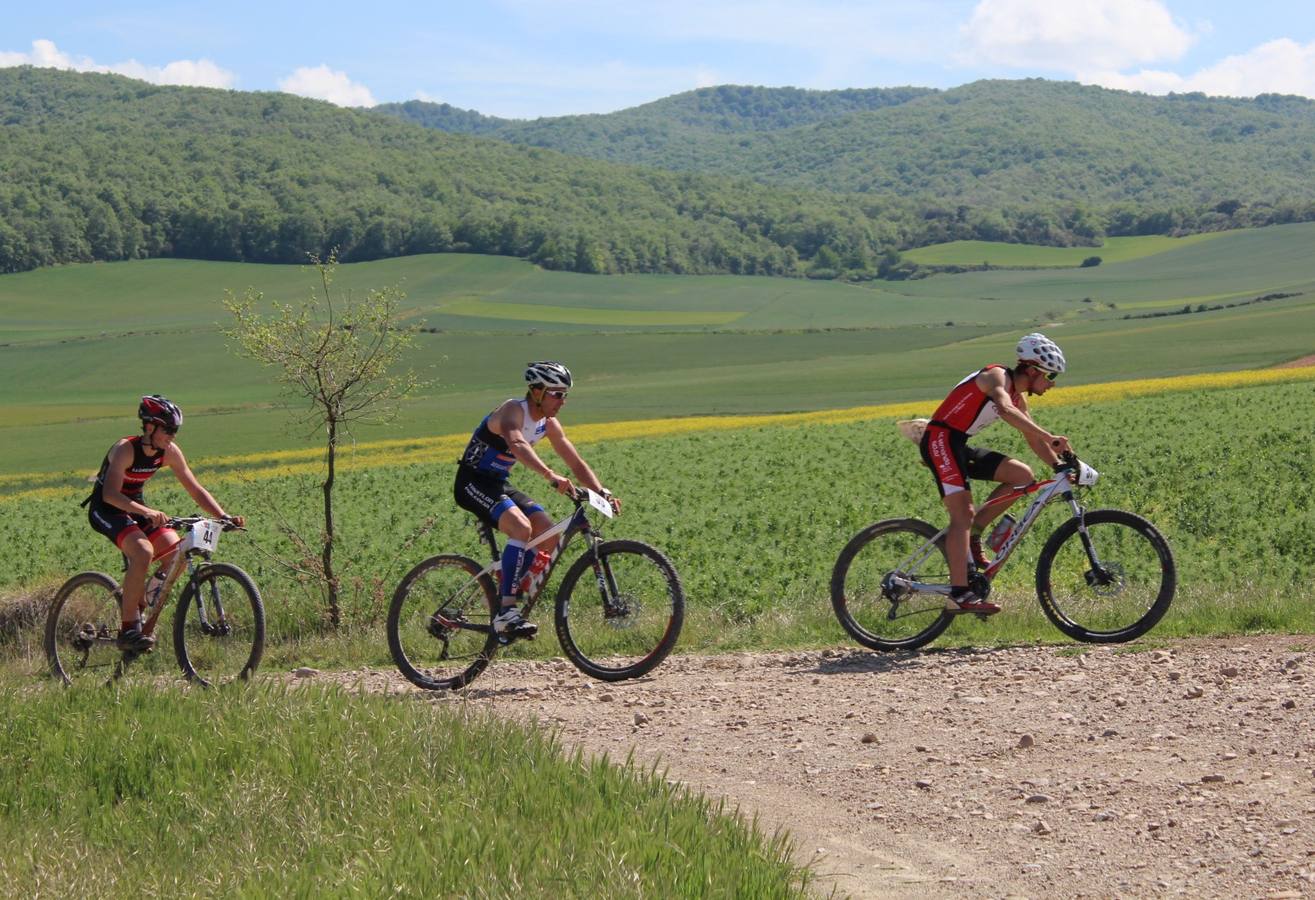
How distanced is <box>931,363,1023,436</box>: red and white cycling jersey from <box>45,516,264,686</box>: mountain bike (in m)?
4.77

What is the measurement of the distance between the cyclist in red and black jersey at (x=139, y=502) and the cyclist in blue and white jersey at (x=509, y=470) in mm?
1753

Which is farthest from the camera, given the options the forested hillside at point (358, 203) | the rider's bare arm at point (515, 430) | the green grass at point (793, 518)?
the forested hillside at point (358, 203)

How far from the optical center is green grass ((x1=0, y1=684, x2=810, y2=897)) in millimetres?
4879

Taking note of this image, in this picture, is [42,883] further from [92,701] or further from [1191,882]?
[1191,882]

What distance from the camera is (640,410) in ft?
189

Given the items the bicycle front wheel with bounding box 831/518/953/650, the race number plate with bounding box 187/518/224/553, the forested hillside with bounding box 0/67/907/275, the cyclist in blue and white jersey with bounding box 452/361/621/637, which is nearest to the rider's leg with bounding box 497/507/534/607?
the cyclist in blue and white jersey with bounding box 452/361/621/637

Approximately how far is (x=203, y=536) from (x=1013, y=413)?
5.51m

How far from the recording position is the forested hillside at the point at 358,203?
126875 millimetres

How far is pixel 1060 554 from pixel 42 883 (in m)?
7.09

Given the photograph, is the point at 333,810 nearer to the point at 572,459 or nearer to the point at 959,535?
the point at 572,459

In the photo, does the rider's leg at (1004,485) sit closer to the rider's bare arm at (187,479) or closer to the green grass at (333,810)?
the green grass at (333,810)

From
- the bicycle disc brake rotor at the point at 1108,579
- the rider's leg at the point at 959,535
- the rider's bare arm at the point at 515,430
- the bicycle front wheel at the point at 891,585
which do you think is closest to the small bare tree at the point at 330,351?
the rider's bare arm at the point at 515,430

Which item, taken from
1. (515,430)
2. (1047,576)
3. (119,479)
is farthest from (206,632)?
(1047,576)

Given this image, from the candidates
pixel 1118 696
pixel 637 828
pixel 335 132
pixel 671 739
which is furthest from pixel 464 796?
pixel 335 132
